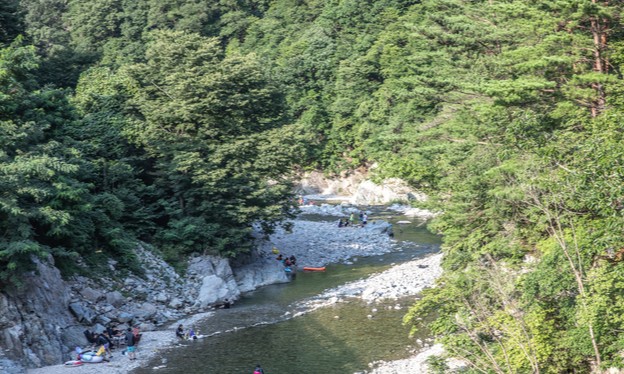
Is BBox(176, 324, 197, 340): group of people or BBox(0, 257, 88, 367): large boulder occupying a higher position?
BBox(0, 257, 88, 367): large boulder

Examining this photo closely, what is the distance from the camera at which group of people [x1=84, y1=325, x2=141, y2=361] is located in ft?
76.5

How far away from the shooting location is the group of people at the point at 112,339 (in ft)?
76.5

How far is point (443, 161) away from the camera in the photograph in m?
23.6

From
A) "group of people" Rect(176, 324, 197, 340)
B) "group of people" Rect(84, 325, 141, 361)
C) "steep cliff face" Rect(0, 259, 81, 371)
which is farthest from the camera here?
"group of people" Rect(176, 324, 197, 340)

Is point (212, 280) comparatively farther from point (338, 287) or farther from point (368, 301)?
point (368, 301)

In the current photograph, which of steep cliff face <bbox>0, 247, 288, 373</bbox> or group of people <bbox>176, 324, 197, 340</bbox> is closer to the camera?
steep cliff face <bbox>0, 247, 288, 373</bbox>

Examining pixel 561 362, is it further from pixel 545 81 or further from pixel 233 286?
pixel 233 286

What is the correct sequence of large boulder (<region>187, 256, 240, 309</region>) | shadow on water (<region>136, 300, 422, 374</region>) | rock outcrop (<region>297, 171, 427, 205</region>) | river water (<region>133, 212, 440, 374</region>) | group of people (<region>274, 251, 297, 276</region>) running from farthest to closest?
rock outcrop (<region>297, 171, 427, 205</region>), group of people (<region>274, 251, 297, 276</region>), large boulder (<region>187, 256, 240, 309</region>), river water (<region>133, 212, 440, 374</region>), shadow on water (<region>136, 300, 422, 374</region>)

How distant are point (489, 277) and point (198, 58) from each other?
24.6m

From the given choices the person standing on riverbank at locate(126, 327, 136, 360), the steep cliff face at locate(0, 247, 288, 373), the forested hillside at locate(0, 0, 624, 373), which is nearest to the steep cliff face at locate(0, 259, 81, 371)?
the steep cliff face at locate(0, 247, 288, 373)

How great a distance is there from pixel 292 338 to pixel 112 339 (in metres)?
7.05

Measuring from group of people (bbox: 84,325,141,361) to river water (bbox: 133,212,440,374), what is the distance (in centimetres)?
118

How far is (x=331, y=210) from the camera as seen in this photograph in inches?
2309

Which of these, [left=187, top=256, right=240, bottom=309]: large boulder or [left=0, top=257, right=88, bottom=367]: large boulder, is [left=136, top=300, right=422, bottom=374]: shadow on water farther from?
[left=187, top=256, right=240, bottom=309]: large boulder
